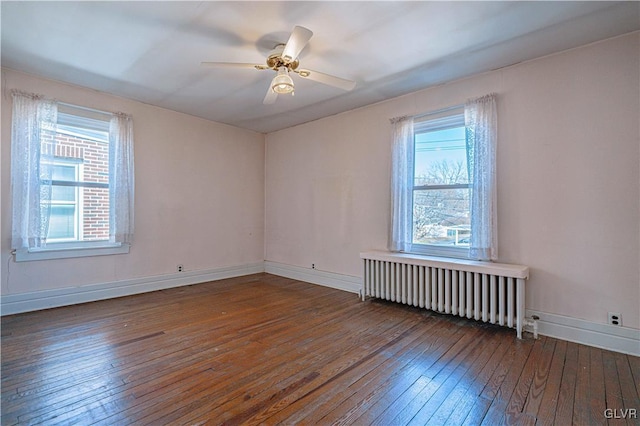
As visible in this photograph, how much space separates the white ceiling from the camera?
2.29 m

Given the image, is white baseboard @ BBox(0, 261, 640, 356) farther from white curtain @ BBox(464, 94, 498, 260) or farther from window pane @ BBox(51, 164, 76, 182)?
window pane @ BBox(51, 164, 76, 182)

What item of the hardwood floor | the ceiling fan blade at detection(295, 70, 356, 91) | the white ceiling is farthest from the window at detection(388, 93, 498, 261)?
Answer: the ceiling fan blade at detection(295, 70, 356, 91)

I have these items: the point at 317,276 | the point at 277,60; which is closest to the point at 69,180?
the point at 277,60

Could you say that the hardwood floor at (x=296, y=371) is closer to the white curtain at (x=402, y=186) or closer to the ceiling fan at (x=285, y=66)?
the white curtain at (x=402, y=186)

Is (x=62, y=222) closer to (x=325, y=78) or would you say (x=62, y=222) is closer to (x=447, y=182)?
(x=325, y=78)

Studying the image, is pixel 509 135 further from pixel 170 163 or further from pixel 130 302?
pixel 130 302

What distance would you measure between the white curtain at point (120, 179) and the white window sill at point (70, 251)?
0.43 feet

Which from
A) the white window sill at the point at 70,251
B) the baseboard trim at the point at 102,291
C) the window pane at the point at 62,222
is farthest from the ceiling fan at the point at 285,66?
the baseboard trim at the point at 102,291

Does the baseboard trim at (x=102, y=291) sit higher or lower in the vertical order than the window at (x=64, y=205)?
lower

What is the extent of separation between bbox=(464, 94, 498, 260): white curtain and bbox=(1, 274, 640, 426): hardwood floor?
0.84m

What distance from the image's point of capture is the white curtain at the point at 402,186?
3848mm

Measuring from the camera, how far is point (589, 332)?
2.68m

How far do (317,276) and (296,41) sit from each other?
3570 mm

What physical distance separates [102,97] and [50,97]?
540 millimetres
